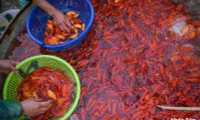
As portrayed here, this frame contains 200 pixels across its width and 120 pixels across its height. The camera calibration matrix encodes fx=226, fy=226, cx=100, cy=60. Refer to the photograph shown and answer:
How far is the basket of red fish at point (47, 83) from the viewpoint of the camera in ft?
10.3

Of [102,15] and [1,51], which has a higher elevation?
[102,15]

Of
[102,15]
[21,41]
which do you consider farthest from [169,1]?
[21,41]

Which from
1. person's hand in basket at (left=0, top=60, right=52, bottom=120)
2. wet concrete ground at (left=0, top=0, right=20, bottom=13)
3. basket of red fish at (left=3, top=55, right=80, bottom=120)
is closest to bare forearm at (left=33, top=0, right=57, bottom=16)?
basket of red fish at (left=3, top=55, right=80, bottom=120)

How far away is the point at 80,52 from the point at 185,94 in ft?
5.76

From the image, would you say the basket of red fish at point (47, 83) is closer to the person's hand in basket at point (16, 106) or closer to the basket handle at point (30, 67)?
the basket handle at point (30, 67)

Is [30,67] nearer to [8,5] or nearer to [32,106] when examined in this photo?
[32,106]

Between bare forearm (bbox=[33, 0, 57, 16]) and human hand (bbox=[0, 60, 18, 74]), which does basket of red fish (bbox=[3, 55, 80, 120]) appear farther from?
bare forearm (bbox=[33, 0, 57, 16])

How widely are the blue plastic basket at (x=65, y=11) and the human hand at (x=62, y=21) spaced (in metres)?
0.23

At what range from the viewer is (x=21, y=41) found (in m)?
3.88

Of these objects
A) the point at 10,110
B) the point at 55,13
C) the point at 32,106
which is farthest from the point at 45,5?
the point at 10,110

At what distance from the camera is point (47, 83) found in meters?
3.34

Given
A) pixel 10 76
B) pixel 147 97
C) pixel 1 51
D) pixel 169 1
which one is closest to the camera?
pixel 10 76

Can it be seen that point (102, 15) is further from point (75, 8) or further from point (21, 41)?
point (21, 41)

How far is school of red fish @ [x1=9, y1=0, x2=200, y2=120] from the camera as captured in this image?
3287mm
